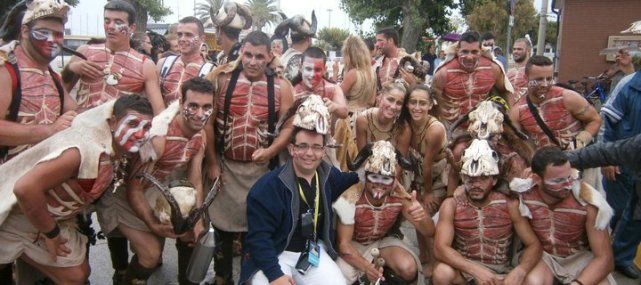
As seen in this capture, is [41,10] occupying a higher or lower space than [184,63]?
higher

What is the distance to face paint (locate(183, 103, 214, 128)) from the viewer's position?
372 cm

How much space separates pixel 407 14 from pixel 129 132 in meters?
19.4

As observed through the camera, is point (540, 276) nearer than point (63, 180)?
No

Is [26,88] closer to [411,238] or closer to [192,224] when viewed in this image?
[192,224]

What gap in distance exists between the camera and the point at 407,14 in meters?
21.5

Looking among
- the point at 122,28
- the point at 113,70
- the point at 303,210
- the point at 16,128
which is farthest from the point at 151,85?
the point at 303,210

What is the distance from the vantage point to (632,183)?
458cm

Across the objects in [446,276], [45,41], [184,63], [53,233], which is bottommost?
[446,276]

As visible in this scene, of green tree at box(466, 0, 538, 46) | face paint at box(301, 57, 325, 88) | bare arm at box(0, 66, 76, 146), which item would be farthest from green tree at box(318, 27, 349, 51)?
bare arm at box(0, 66, 76, 146)

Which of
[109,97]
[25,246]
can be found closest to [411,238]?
[109,97]

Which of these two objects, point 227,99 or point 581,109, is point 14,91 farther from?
point 581,109

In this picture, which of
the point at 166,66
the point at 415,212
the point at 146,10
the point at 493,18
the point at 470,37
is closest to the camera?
the point at 415,212

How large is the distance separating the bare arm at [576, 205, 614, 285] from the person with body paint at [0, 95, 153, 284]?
2.93m

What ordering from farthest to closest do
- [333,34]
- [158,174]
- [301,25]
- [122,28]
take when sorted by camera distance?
[333,34] < [301,25] < [122,28] < [158,174]
